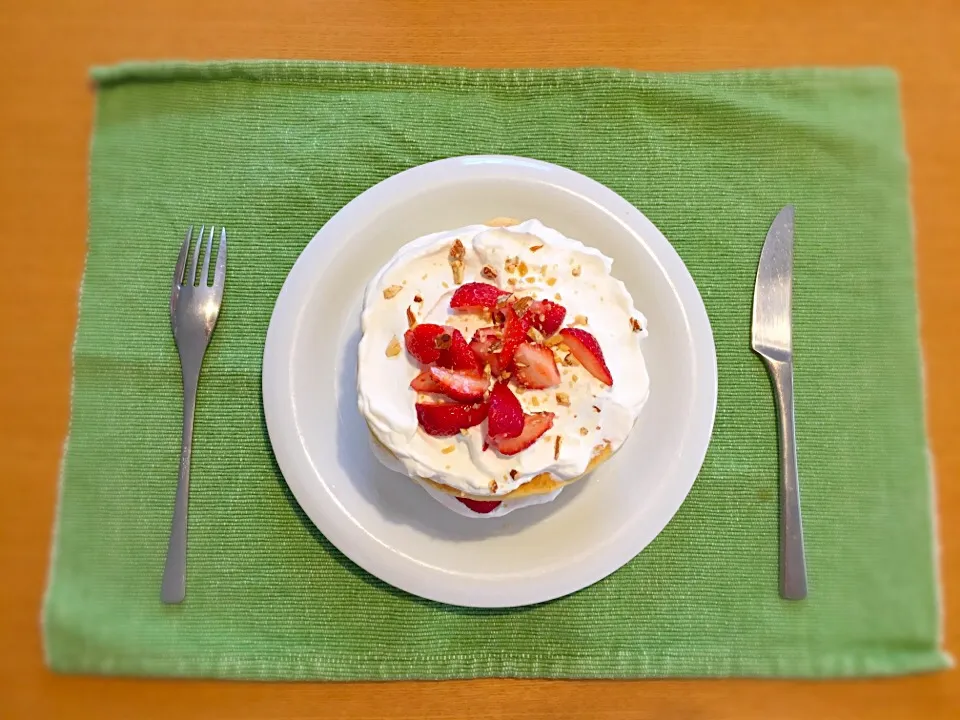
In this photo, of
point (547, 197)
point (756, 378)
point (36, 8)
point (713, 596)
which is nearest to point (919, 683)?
point (713, 596)

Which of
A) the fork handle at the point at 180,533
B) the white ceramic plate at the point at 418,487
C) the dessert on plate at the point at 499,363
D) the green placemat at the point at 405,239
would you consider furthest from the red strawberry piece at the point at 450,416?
the fork handle at the point at 180,533

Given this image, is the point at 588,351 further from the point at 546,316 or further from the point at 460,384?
the point at 460,384

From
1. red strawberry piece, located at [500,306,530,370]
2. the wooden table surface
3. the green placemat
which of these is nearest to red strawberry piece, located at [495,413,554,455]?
red strawberry piece, located at [500,306,530,370]

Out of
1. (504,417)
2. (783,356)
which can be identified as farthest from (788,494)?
(504,417)

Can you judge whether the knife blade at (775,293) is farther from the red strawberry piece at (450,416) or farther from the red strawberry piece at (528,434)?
the red strawberry piece at (450,416)

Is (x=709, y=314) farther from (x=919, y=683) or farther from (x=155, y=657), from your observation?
(x=155, y=657)
